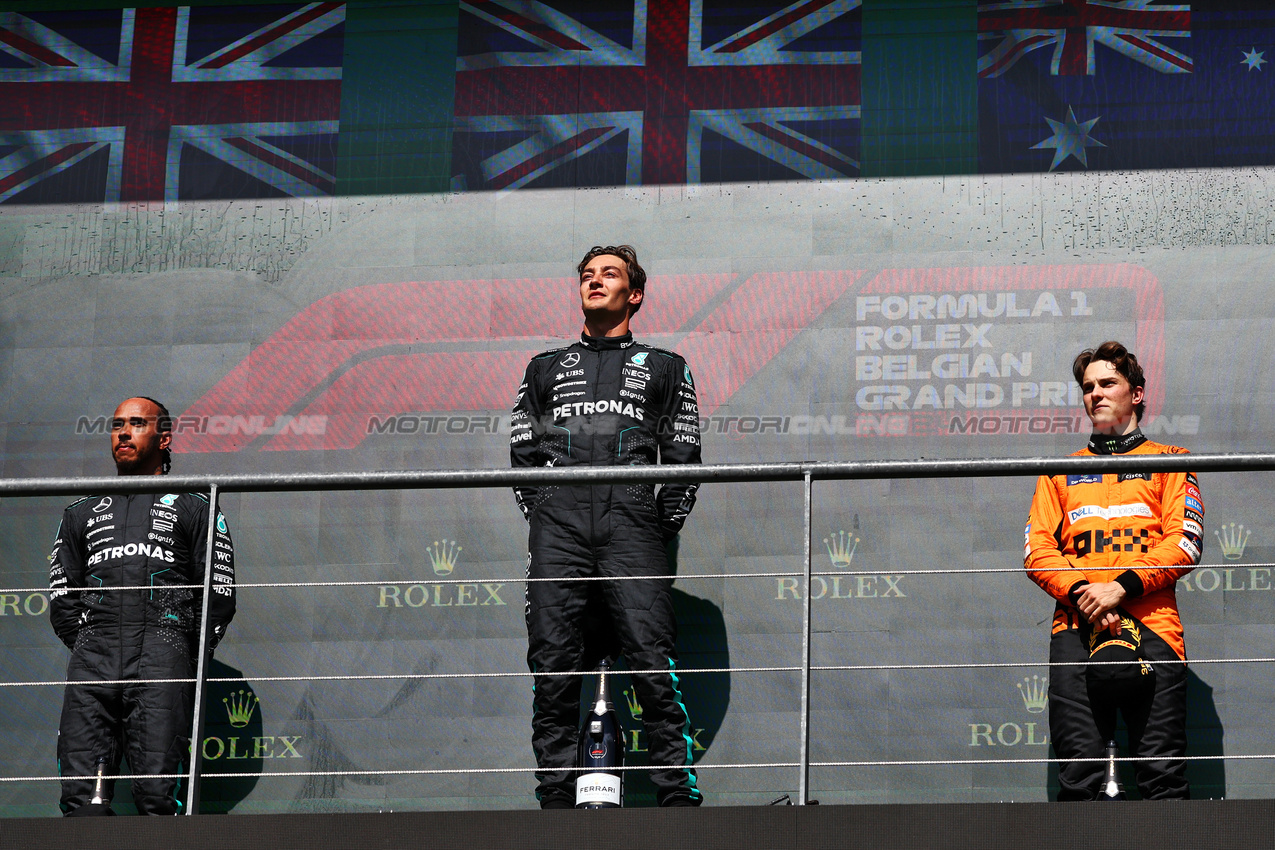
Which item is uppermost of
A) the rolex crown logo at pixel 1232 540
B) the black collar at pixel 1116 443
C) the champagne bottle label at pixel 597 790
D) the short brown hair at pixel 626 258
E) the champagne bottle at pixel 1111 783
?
the short brown hair at pixel 626 258

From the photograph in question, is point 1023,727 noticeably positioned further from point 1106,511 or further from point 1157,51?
point 1157,51

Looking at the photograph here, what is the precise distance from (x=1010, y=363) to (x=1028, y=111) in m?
0.80

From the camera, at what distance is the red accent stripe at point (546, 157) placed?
5.86m

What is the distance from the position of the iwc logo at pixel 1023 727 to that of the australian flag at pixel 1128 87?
1599 mm

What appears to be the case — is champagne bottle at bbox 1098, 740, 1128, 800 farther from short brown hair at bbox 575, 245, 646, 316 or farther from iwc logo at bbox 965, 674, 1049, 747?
short brown hair at bbox 575, 245, 646, 316

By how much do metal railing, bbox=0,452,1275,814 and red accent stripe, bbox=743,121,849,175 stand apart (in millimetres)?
2127

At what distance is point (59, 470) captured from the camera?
19.2 ft

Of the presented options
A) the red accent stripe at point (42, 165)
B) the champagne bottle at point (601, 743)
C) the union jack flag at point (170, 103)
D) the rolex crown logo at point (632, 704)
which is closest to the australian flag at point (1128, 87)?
the rolex crown logo at point (632, 704)

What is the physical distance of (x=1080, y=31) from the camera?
572 centimetres

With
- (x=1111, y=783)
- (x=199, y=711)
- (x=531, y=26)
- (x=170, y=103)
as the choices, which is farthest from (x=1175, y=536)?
(x=170, y=103)

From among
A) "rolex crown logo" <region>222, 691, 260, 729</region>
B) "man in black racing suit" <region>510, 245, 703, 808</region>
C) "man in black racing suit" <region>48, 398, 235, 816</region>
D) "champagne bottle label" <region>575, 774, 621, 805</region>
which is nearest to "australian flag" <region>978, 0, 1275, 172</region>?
"man in black racing suit" <region>510, 245, 703, 808</region>

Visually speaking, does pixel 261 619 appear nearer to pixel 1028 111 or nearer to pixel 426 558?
pixel 426 558

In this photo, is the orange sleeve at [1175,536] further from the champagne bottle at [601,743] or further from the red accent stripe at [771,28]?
the red accent stripe at [771,28]

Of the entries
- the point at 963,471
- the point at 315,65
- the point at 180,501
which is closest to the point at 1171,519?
the point at 963,471
